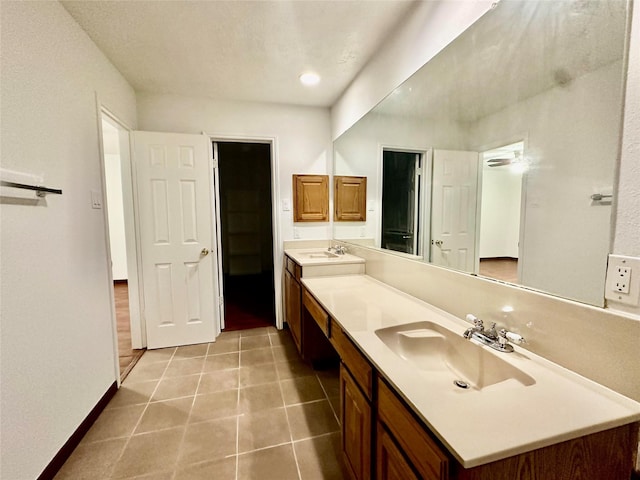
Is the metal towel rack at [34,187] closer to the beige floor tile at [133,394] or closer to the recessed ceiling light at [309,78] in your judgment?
the beige floor tile at [133,394]

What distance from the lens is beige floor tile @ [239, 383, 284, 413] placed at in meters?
1.86

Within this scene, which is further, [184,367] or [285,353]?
[285,353]

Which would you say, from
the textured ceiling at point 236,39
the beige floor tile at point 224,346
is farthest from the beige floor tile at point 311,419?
the textured ceiling at point 236,39

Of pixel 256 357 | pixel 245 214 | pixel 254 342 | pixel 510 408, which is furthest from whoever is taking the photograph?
pixel 245 214

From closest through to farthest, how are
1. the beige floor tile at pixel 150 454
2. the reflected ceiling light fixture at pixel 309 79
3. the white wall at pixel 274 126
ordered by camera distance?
the beige floor tile at pixel 150 454, the reflected ceiling light fixture at pixel 309 79, the white wall at pixel 274 126

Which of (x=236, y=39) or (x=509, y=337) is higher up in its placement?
(x=236, y=39)

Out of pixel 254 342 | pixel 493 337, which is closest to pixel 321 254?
pixel 254 342

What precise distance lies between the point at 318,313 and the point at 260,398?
0.82 metres

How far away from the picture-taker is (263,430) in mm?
1654

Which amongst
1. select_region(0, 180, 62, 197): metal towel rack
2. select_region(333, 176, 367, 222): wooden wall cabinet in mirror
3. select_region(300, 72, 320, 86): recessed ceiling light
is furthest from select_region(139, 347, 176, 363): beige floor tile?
select_region(300, 72, 320, 86): recessed ceiling light

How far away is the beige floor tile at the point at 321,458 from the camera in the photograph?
4.46 feet

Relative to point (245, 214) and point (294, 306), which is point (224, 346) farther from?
point (245, 214)

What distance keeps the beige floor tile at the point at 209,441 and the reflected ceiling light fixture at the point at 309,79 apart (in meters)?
2.67

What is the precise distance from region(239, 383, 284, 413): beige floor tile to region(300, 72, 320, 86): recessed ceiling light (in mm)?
2558
